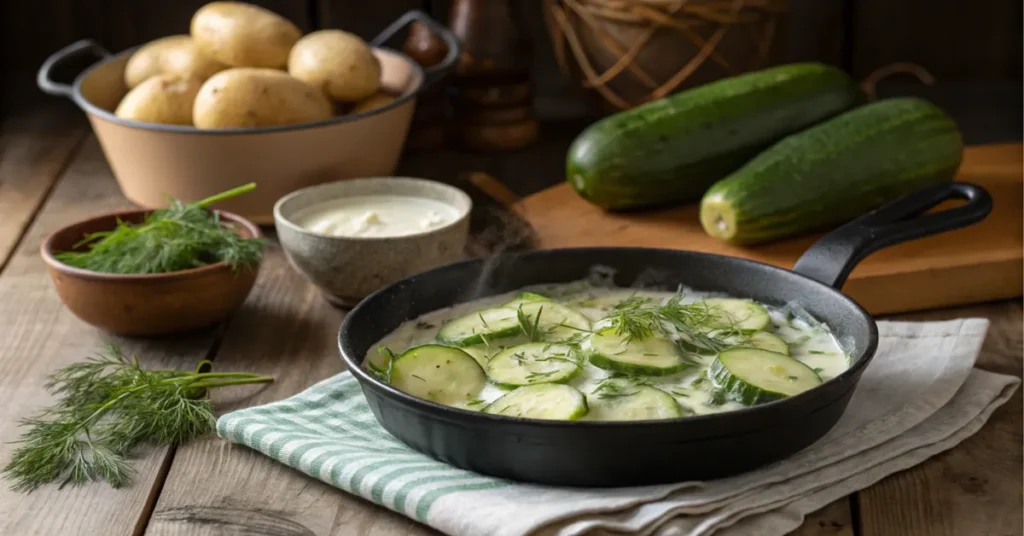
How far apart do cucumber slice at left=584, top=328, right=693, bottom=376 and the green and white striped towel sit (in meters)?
0.15

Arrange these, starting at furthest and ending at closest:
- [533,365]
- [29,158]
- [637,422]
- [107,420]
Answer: [29,158] → [107,420] → [533,365] → [637,422]

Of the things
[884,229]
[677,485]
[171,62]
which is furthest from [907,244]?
[171,62]

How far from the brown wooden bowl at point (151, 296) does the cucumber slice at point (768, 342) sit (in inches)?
27.7

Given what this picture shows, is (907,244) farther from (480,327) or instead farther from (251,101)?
(251,101)

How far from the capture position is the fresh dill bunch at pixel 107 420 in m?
1.39

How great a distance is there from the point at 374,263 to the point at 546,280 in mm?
272

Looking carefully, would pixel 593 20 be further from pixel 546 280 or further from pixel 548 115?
pixel 546 280

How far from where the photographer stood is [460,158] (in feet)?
8.66

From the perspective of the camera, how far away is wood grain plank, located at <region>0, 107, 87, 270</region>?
2297 millimetres

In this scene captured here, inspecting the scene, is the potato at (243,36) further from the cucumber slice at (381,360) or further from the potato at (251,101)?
the cucumber slice at (381,360)

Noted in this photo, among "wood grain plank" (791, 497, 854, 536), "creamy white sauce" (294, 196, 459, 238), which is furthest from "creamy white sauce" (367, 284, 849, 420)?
"creamy white sauce" (294, 196, 459, 238)

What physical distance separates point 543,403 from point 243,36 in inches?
46.9

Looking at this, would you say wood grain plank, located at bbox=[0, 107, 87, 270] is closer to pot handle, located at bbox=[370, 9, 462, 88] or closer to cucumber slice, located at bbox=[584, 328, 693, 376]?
pot handle, located at bbox=[370, 9, 462, 88]

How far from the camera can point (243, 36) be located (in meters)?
2.23
